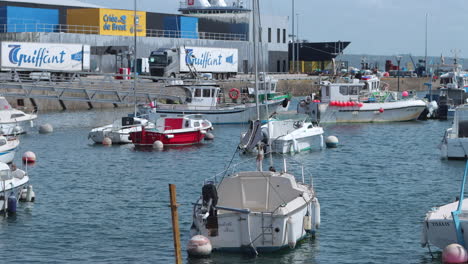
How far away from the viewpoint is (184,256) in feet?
74.4

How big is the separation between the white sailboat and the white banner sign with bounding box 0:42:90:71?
52424 millimetres

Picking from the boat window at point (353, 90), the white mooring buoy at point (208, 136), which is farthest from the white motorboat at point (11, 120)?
the boat window at point (353, 90)

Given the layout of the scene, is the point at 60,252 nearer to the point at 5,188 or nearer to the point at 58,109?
the point at 5,188

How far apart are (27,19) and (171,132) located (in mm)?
44675

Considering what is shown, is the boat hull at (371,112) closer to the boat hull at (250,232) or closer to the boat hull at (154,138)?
the boat hull at (154,138)

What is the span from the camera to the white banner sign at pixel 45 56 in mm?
75438

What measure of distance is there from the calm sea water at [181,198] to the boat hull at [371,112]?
7.38 m

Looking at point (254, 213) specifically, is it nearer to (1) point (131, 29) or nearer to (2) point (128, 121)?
(2) point (128, 121)

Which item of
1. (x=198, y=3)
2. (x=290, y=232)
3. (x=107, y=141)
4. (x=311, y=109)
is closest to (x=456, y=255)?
(x=290, y=232)

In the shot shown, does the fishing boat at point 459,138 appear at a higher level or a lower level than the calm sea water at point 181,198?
higher

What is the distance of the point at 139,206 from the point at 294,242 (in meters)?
9.16

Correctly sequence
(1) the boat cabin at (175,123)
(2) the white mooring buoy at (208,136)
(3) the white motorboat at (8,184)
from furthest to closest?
(2) the white mooring buoy at (208,136)
(1) the boat cabin at (175,123)
(3) the white motorboat at (8,184)

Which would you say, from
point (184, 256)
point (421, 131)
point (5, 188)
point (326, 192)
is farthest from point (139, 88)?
point (184, 256)

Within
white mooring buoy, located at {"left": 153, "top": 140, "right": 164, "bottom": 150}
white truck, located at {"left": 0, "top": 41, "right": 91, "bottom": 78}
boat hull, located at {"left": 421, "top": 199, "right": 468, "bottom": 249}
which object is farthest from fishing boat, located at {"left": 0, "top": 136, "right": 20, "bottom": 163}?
white truck, located at {"left": 0, "top": 41, "right": 91, "bottom": 78}
